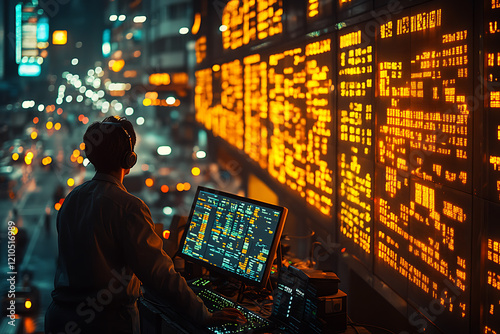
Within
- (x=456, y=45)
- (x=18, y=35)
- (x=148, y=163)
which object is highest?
(x=18, y=35)

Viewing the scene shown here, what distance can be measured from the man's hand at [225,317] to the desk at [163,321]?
8 centimetres

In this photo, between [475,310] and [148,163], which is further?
[148,163]

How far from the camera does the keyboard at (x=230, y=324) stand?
2.02 m

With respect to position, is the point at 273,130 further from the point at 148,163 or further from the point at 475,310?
the point at 148,163

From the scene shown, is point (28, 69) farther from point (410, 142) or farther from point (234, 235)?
point (410, 142)

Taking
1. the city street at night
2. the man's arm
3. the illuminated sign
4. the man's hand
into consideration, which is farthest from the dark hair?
the illuminated sign

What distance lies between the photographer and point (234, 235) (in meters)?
2.40

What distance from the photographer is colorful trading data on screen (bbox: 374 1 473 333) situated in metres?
1.77

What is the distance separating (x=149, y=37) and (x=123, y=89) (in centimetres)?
345

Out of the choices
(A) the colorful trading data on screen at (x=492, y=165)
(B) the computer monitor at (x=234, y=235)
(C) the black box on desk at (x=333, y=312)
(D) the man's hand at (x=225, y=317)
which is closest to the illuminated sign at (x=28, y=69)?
(B) the computer monitor at (x=234, y=235)

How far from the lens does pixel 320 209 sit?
135 inches

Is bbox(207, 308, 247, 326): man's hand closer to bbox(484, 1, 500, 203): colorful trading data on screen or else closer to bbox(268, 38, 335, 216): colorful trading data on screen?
bbox(484, 1, 500, 203): colorful trading data on screen

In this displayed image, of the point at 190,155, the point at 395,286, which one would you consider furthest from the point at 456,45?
the point at 190,155

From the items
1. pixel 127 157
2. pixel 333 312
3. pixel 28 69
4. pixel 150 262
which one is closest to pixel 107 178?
pixel 127 157
